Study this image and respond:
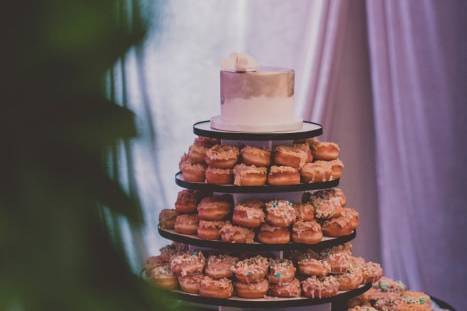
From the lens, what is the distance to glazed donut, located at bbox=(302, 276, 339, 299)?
2275mm

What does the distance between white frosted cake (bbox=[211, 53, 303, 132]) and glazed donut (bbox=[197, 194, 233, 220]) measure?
233 mm

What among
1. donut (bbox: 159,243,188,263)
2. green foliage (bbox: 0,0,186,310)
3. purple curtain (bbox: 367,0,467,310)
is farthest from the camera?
purple curtain (bbox: 367,0,467,310)

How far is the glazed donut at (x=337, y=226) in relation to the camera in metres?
2.39

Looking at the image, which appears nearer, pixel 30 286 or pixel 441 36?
pixel 30 286

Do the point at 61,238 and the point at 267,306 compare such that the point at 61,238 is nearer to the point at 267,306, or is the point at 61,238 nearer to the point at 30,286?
the point at 30,286

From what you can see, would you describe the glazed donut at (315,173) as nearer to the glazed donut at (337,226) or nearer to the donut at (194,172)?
the glazed donut at (337,226)

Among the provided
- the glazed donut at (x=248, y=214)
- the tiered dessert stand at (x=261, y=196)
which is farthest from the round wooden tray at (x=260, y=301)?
the glazed donut at (x=248, y=214)

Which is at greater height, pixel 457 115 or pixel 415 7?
pixel 415 7

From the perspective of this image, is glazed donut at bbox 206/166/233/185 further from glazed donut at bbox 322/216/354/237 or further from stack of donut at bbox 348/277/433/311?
stack of donut at bbox 348/277/433/311

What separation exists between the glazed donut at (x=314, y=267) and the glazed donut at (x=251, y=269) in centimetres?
13

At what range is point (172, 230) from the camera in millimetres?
2502

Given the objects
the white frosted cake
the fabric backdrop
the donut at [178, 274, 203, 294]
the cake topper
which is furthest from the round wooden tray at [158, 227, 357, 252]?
the fabric backdrop

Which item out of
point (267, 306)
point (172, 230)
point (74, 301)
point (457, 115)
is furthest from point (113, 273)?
point (457, 115)

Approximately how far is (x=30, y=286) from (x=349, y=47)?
13.7ft
